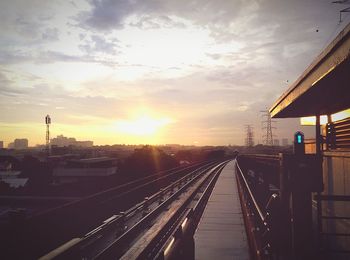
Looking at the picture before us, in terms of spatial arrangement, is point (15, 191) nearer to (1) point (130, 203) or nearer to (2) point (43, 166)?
(1) point (130, 203)

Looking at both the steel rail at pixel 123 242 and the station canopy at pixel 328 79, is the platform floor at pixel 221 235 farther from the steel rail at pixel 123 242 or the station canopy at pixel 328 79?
the station canopy at pixel 328 79

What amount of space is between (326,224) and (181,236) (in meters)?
8.86

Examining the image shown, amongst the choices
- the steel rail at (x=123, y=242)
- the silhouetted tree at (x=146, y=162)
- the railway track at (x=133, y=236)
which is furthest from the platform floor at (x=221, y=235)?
the silhouetted tree at (x=146, y=162)

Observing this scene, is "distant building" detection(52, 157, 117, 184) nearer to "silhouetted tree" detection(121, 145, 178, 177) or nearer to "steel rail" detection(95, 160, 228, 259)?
"silhouetted tree" detection(121, 145, 178, 177)

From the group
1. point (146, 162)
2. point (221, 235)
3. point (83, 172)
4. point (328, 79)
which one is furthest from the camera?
point (83, 172)

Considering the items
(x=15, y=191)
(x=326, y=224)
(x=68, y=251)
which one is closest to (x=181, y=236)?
(x=68, y=251)

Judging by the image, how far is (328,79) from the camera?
6.30 metres

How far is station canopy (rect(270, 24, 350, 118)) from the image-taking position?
4.78m

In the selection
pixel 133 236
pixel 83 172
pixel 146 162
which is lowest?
pixel 83 172

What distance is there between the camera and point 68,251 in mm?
3400

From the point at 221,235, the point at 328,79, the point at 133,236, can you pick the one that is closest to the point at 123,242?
the point at 133,236

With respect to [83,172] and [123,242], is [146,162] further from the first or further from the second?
[123,242]

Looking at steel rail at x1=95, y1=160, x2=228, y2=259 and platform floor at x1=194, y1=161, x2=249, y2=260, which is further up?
platform floor at x1=194, y1=161, x2=249, y2=260

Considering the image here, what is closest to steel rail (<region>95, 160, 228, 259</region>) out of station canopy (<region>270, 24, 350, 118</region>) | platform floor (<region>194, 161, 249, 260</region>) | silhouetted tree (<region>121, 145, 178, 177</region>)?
platform floor (<region>194, 161, 249, 260</region>)
